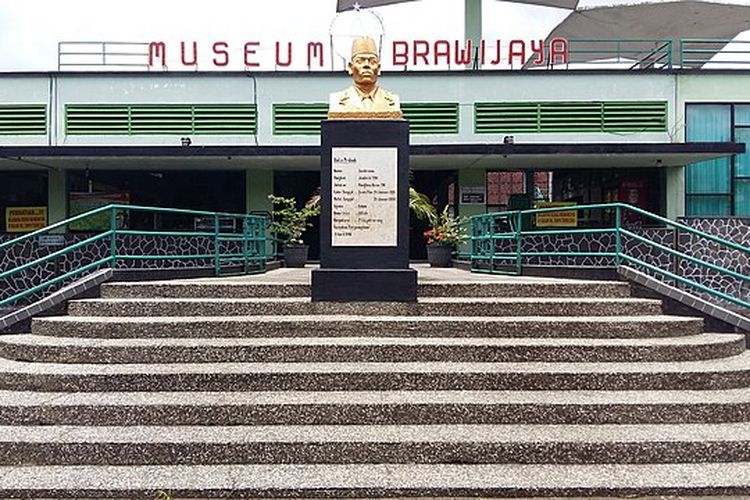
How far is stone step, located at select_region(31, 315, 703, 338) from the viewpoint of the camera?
6.61 m

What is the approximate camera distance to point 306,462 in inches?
194

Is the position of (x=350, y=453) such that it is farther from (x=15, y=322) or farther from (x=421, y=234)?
(x=421, y=234)

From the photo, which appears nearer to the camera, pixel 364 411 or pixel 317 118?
pixel 364 411

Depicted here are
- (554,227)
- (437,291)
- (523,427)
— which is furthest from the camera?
(554,227)

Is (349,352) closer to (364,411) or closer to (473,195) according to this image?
(364,411)

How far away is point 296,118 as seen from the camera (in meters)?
17.2

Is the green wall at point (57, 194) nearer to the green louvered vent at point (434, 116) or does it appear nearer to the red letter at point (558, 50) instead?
the green louvered vent at point (434, 116)

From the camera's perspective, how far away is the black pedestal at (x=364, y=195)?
295 inches

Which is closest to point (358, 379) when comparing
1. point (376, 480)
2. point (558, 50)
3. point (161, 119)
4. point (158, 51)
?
point (376, 480)

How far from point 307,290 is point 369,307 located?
89 cm

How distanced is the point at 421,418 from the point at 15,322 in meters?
4.60

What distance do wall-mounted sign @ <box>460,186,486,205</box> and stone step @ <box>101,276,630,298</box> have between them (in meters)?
9.86

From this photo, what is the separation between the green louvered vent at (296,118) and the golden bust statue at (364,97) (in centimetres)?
952

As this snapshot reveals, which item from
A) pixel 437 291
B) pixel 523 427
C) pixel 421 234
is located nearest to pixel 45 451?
pixel 523 427
